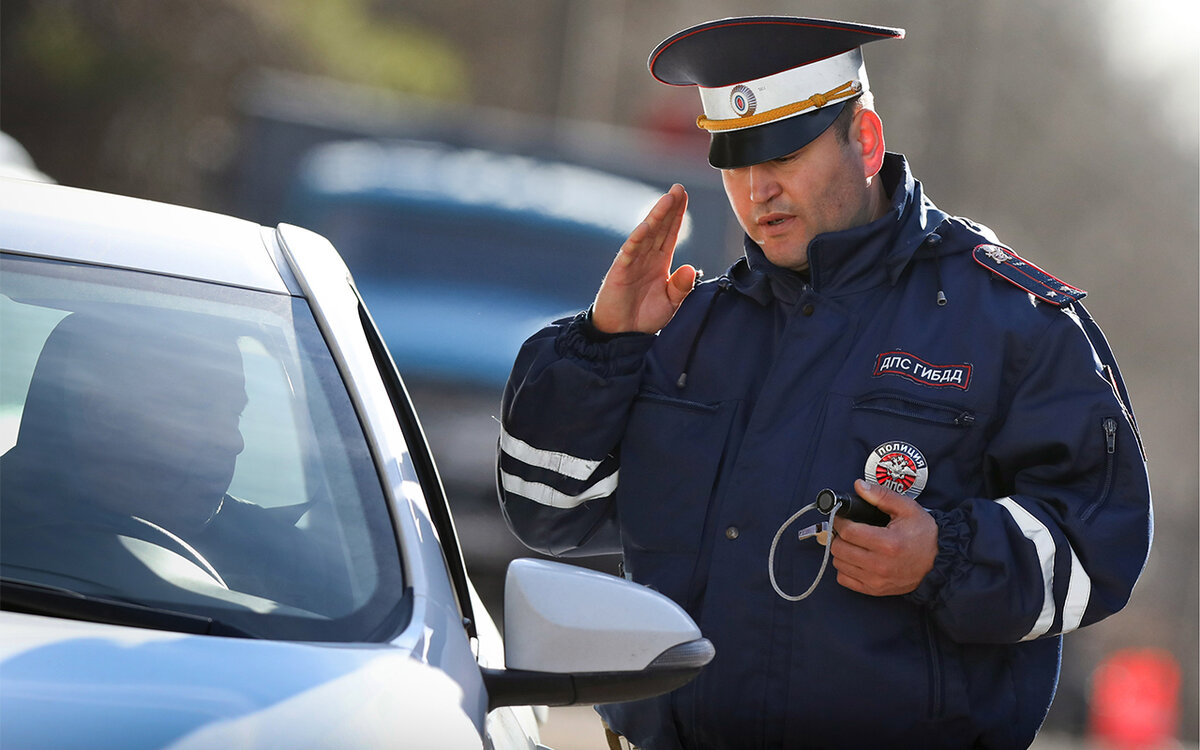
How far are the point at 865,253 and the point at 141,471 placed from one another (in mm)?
1184

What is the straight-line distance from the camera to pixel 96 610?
1.38 meters

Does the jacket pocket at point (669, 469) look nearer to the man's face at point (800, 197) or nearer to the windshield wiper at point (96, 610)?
the man's face at point (800, 197)

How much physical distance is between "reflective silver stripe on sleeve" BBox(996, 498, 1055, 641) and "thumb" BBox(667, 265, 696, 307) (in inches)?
27.1

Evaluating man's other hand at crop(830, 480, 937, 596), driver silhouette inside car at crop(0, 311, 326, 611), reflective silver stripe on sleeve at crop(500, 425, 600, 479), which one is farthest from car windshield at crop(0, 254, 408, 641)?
man's other hand at crop(830, 480, 937, 596)

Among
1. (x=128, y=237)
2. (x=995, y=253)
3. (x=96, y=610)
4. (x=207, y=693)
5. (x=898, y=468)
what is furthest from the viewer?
(x=995, y=253)

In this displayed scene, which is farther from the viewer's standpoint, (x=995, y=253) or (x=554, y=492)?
(x=554, y=492)

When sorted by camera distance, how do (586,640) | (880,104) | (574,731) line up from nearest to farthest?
(586,640) < (574,731) < (880,104)

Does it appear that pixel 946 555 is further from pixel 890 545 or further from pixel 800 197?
pixel 800 197

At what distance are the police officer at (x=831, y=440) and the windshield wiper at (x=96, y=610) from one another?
2.89ft

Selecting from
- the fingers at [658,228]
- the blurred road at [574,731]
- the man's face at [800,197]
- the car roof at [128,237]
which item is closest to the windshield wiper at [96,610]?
the car roof at [128,237]

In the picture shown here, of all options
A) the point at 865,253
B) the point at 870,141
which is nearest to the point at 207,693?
the point at 865,253

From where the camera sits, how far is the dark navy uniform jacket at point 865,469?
1.94 meters

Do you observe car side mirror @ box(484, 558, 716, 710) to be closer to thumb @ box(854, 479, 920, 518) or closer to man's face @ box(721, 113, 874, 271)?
thumb @ box(854, 479, 920, 518)

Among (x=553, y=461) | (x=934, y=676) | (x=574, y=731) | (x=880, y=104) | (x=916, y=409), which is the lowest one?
(x=574, y=731)
